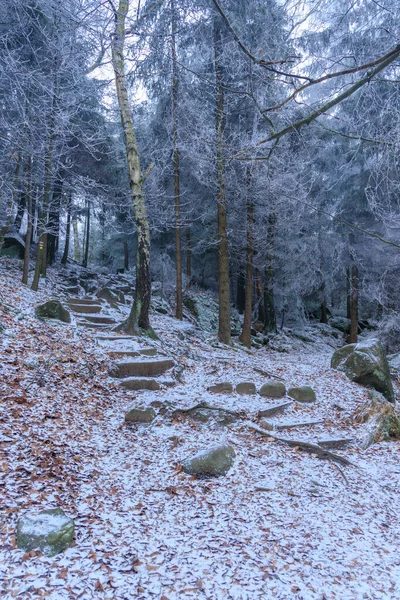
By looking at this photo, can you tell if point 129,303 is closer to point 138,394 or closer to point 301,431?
point 138,394

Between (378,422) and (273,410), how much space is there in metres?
1.66

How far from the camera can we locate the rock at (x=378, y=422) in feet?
17.1

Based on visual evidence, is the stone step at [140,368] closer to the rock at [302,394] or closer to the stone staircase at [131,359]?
the stone staircase at [131,359]

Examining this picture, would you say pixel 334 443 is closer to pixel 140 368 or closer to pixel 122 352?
pixel 140 368

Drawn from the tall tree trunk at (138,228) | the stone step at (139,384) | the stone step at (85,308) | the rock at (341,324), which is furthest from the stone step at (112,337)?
the rock at (341,324)

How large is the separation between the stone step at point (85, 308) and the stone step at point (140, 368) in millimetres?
3906

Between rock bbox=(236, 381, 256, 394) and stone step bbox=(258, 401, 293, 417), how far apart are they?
2.07 ft

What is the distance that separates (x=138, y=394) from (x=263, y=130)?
29.0 feet

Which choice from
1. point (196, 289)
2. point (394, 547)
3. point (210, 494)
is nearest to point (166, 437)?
point (210, 494)

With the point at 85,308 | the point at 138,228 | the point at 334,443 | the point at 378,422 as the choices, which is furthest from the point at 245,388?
the point at 85,308

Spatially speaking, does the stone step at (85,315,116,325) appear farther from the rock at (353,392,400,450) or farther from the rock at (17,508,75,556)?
the rock at (17,508,75,556)

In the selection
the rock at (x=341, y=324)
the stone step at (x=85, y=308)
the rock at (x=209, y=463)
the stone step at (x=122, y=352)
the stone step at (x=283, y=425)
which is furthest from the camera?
the rock at (x=341, y=324)

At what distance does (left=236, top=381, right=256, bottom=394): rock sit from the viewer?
254 inches

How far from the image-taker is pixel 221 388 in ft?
21.0
